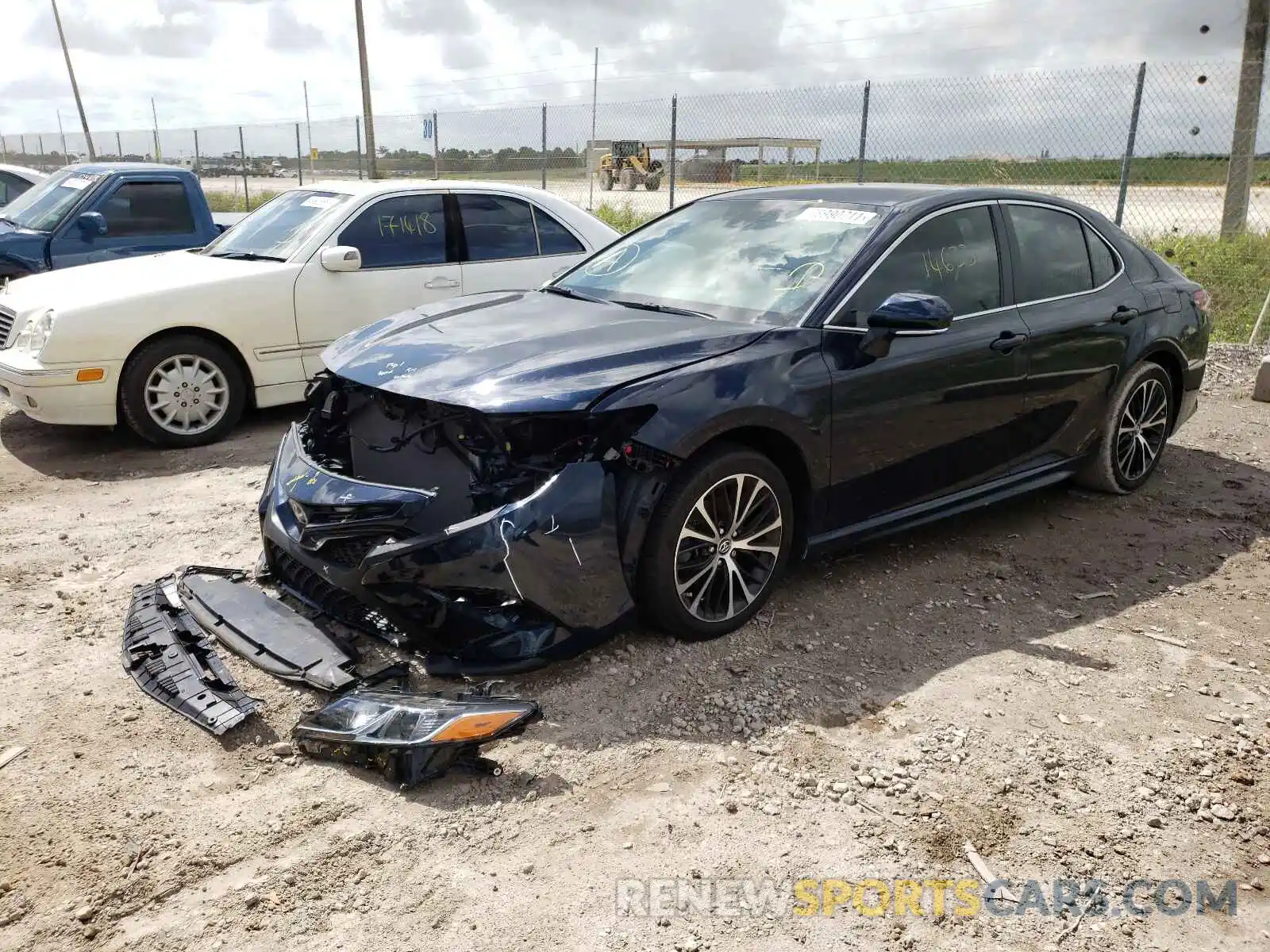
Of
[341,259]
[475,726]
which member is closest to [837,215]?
[475,726]

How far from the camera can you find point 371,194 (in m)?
7.12

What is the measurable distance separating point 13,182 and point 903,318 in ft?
42.6

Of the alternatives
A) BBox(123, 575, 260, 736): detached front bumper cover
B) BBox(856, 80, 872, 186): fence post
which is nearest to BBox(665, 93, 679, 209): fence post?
BBox(856, 80, 872, 186): fence post

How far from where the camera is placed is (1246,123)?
1127 centimetres

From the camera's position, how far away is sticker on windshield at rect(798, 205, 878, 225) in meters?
4.46

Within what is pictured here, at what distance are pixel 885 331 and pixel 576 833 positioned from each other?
2.29 meters

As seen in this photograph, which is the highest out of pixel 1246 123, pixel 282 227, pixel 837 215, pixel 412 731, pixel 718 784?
pixel 1246 123

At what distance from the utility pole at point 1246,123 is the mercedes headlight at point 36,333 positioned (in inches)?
453

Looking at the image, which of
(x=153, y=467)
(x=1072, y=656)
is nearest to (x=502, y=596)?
(x=1072, y=656)

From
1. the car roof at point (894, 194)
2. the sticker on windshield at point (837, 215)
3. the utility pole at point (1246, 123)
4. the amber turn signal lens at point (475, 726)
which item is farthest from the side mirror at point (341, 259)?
the utility pole at point (1246, 123)

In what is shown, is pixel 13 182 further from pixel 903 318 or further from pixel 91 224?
pixel 903 318

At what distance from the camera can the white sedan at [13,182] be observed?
1298 centimetres

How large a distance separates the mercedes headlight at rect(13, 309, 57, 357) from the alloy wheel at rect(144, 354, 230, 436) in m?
0.60

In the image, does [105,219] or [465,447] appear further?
[105,219]
